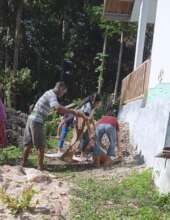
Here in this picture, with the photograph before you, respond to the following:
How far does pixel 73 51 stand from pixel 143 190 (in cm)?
2358

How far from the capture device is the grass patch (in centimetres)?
700

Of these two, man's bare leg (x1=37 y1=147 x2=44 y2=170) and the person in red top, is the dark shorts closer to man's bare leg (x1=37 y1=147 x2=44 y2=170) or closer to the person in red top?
man's bare leg (x1=37 y1=147 x2=44 y2=170)

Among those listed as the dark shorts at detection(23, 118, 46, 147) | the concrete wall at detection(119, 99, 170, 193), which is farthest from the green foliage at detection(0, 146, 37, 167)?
the concrete wall at detection(119, 99, 170, 193)

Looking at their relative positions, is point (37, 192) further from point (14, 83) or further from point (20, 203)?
point (14, 83)

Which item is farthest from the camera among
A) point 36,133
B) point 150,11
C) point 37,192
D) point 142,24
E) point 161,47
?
point 150,11

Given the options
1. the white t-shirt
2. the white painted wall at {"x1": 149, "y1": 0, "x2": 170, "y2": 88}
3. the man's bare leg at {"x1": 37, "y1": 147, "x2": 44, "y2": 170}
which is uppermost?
the white painted wall at {"x1": 149, "y1": 0, "x2": 170, "y2": 88}

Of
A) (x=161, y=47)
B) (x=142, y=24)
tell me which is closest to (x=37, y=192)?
(x=161, y=47)

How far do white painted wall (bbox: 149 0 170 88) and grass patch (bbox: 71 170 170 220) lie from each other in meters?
2.57

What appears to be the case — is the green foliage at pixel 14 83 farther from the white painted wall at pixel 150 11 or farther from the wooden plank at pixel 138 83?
the wooden plank at pixel 138 83

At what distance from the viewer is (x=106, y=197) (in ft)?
25.7

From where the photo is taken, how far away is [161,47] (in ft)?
37.4

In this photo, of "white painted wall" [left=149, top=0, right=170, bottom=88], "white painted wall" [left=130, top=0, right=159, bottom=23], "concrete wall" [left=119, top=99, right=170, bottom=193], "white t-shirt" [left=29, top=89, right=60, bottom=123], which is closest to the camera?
"concrete wall" [left=119, top=99, right=170, bottom=193]

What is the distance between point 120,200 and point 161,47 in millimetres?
4553

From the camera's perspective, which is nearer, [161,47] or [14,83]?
[161,47]
